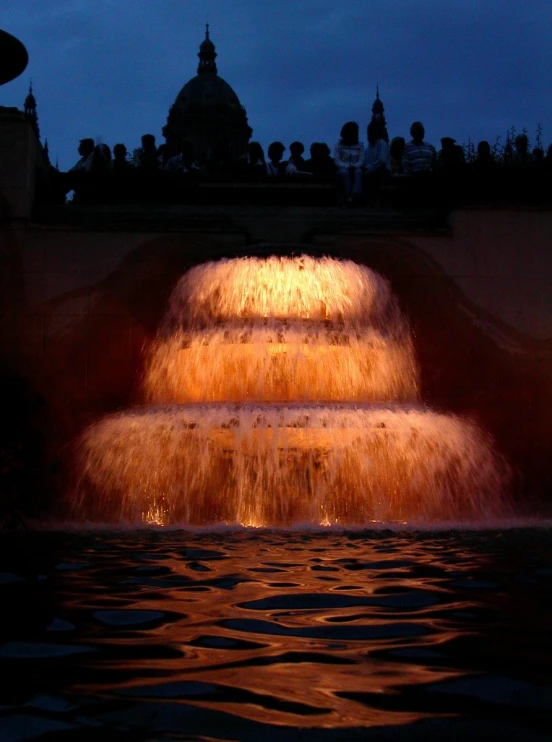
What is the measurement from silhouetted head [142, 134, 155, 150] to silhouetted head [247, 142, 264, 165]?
1.57m

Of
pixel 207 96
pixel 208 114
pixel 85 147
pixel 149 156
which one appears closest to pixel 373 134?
pixel 149 156

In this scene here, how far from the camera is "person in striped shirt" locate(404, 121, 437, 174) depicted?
15422 mm

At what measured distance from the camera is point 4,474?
30.5 feet

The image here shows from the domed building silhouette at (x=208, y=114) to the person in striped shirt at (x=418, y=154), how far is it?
5315cm

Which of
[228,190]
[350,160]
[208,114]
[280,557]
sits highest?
[208,114]

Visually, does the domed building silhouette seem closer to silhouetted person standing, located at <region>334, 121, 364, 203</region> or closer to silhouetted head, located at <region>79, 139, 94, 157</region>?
silhouetted head, located at <region>79, 139, 94, 157</region>

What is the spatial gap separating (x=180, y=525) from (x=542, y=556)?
3.05m

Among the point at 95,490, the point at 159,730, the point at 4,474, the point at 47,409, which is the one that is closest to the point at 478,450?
the point at 95,490

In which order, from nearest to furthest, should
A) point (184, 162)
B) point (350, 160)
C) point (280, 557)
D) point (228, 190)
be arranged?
1. point (280, 557)
2. point (228, 190)
3. point (350, 160)
4. point (184, 162)

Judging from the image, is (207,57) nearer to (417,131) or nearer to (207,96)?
(207,96)

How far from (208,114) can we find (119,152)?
56.7 m

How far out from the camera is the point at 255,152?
16.3 meters

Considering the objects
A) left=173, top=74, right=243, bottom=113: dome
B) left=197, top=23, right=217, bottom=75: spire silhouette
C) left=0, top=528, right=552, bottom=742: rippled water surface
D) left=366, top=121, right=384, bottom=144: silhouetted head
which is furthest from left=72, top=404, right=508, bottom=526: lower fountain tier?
left=197, top=23, right=217, bottom=75: spire silhouette

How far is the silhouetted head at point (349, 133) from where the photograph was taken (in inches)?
607
